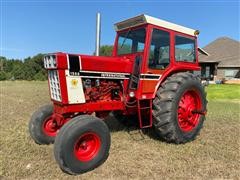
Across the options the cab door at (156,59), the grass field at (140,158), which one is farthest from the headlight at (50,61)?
the cab door at (156,59)

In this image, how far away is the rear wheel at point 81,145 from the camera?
3.97m

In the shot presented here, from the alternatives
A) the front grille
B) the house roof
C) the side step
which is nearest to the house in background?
the house roof

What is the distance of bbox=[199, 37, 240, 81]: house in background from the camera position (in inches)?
1075

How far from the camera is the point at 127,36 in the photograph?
584cm

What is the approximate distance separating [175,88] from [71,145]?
2.25 meters

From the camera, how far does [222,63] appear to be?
92.0 feet

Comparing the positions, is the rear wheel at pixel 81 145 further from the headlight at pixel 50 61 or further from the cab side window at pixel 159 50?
the cab side window at pixel 159 50

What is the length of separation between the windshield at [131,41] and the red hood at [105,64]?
1.21 ft

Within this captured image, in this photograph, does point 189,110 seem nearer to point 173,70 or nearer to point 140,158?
point 173,70

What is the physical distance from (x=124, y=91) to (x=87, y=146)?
1.47 metres

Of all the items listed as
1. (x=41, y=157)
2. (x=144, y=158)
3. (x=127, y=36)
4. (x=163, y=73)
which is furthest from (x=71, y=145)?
(x=127, y=36)

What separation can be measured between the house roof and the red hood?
2432 cm

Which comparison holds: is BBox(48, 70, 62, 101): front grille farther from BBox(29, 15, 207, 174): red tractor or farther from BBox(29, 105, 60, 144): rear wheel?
BBox(29, 105, 60, 144): rear wheel

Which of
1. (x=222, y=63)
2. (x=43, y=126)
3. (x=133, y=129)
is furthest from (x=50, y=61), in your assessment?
(x=222, y=63)
